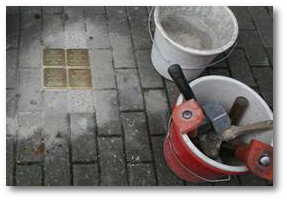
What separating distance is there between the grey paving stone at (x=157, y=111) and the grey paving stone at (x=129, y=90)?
5cm

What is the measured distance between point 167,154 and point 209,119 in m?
0.29

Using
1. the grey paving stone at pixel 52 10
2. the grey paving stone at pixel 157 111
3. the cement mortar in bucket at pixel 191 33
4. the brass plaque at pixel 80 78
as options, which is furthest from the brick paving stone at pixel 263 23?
the grey paving stone at pixel 52 10

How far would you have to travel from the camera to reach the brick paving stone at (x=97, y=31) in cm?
257

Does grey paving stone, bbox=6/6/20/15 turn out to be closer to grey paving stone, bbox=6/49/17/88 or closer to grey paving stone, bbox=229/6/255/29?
grey paving stone, bbox=6/49/17/88

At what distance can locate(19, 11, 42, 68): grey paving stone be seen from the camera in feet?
7.99

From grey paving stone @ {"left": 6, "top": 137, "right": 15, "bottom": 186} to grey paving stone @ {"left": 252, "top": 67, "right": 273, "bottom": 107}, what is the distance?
142 centimetres

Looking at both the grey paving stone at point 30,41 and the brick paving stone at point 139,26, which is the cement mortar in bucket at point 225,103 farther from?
the grey paving stone at point 30,41

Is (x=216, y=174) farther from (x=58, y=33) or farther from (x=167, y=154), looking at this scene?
(x=58, y=33)

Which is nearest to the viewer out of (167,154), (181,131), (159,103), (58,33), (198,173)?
(181,131)

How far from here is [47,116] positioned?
2273 millimetres

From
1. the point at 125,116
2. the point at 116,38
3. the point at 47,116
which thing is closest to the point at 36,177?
the point at 47,116

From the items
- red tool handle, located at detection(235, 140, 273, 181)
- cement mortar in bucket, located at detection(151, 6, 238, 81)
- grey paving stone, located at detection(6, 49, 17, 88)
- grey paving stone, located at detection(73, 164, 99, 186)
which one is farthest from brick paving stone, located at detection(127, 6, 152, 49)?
red tool handle, located at detection(235, 140, 273, 181)

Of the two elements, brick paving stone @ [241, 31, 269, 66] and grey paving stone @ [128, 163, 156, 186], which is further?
brick paving stone @ [241, 31, 269, 66]

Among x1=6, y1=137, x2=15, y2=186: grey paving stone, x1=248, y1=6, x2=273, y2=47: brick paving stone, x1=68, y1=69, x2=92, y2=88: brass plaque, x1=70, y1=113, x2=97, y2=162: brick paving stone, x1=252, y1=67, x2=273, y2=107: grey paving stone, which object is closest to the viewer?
x1=6, y1=137, x2=15, y2=186: grey paving stone
